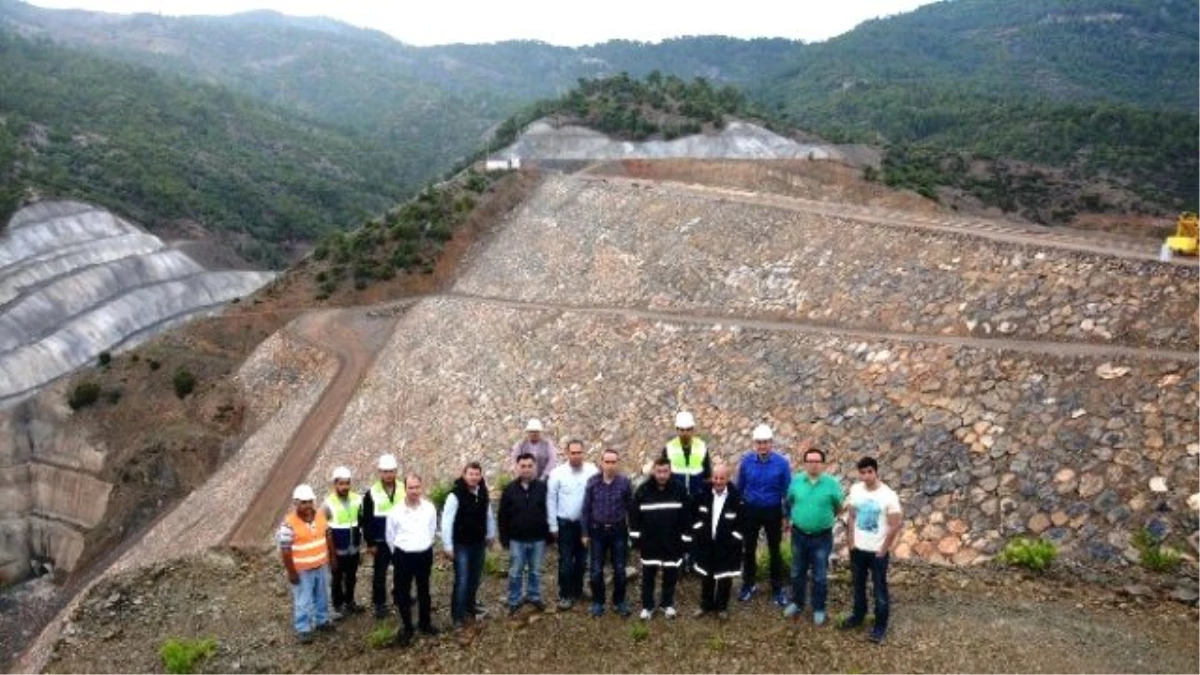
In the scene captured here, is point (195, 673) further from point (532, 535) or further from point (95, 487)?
point (95, 487)

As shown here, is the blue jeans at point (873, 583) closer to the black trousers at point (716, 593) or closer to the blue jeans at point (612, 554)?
the black trousers at point (716, 593)

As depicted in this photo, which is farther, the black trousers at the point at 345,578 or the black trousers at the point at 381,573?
the black trousers at the point at 345,578

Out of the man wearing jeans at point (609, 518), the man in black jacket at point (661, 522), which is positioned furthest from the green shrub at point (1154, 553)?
the man wearing jeans at point (609, 518)

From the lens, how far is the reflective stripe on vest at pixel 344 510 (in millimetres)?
10625

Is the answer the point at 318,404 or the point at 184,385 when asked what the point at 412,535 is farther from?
the point at 184,385

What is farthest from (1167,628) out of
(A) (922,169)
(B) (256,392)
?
(A) (922,169)

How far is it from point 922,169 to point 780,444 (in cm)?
5098

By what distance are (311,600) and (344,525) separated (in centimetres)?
91

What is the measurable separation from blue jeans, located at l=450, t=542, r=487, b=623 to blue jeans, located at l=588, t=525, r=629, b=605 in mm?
1219

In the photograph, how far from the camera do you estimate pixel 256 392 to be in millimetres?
36938

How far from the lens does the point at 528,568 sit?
10914mm

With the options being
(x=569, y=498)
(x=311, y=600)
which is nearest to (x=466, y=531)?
(x=569, y=498)

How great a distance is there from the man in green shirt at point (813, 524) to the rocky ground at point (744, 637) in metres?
0.32

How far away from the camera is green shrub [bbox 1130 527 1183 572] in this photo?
1168 centimetres
